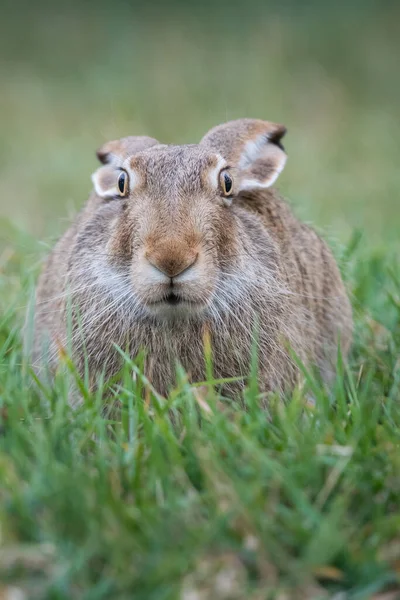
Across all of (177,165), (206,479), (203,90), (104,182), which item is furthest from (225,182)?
(203,90)

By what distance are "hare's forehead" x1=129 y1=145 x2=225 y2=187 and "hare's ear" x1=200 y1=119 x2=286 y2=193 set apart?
292 mm

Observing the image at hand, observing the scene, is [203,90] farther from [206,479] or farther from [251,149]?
[206,479]

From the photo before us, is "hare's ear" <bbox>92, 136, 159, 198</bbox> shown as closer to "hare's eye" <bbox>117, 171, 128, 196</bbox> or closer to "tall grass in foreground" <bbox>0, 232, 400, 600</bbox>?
"hare's eye" <bbox>117, 171, 128, 196</bbox>

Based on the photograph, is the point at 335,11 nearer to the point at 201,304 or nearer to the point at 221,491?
the point at 201,304

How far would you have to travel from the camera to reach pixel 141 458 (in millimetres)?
2814

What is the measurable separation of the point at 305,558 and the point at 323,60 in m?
10.5

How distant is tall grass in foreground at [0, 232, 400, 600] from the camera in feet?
7.75

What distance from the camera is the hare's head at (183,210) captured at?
327 centimetres

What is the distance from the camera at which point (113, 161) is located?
4281 mm

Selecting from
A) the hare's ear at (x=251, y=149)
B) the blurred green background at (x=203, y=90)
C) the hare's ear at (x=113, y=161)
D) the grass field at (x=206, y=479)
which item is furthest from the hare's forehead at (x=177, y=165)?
the blurred green background at (x=203, y=90)

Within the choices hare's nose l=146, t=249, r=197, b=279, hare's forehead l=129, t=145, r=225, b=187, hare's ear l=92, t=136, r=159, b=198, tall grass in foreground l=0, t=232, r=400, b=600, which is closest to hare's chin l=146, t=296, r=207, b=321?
hare's nose l=146, t=249, r=197, b=279

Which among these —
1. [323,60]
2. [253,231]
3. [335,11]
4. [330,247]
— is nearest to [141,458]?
[253,231]

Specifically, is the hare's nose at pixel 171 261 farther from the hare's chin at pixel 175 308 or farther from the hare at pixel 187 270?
the hare's chin at pixel 175 308

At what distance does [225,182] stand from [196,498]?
5.26 ft
